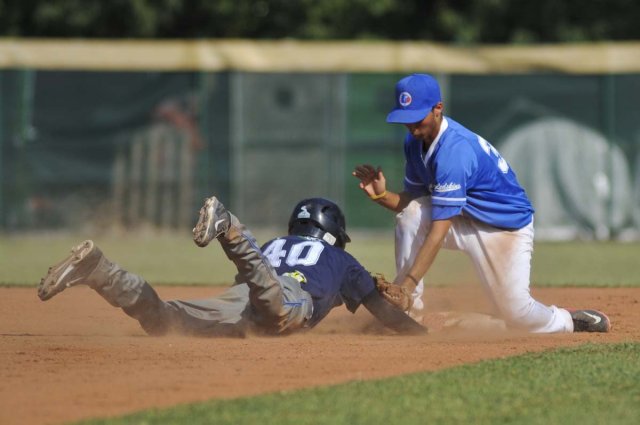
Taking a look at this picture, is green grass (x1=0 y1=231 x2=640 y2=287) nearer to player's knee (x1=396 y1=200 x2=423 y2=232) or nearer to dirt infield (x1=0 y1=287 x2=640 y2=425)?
player's knee (x1=396 y1=200 x2=423 y2=232)

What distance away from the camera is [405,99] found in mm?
6988

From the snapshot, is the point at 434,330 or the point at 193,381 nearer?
the point at 193,381

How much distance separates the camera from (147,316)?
6.91 m

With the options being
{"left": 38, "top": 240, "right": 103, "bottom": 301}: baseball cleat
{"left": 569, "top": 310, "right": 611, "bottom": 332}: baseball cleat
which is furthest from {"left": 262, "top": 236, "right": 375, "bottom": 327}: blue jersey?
{"left": 569, "top": 310, "right": 611, "bottom": 332}: baseball cleat

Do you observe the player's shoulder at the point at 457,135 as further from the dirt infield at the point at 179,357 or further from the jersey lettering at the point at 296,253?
the dirt infield at the point at 179,357

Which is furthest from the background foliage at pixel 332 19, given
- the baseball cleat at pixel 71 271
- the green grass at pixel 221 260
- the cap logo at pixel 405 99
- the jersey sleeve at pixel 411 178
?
the baseball cleat at pixel 71 271

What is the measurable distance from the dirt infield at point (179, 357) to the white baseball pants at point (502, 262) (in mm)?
177

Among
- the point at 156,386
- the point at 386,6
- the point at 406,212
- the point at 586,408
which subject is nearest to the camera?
the point at 586,408

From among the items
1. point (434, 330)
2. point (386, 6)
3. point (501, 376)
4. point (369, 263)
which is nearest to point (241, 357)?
point (501, 376)

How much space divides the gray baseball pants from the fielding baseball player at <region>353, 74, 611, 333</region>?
2.50 feet

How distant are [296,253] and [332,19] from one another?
54.4 ft

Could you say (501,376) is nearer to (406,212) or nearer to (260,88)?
(406,212)

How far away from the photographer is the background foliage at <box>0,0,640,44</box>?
22516 millimetres

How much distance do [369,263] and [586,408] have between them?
28.1ft
